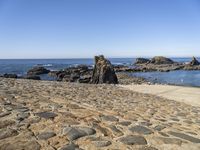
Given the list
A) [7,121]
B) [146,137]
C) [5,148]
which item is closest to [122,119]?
[146,137]

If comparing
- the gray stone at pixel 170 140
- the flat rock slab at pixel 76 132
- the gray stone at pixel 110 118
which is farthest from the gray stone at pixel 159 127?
the flat rock slab at pixel 76 132

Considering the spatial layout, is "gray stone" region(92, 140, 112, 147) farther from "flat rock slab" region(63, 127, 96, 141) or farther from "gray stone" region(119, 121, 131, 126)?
"gray stone" region(119, 121, 131, 126)

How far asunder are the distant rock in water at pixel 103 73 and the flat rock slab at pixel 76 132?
86.3ft

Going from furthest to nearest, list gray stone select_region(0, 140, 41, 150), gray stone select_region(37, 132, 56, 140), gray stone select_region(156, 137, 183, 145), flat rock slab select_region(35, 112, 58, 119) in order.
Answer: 1. flat rock slab select_region(35, 112, 58, 119)
2. gray stone select_region(156, 137, 183, 145)
3. gray stone select_region(37, 132, 56, 140)
4. gray stone select_region(0, 140, 41, 150)

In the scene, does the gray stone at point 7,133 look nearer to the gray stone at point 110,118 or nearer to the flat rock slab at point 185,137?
the gray stone at point 110,118

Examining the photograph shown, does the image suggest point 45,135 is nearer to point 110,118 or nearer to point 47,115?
point 47,115

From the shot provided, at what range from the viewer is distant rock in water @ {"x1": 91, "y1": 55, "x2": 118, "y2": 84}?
31.9 metres

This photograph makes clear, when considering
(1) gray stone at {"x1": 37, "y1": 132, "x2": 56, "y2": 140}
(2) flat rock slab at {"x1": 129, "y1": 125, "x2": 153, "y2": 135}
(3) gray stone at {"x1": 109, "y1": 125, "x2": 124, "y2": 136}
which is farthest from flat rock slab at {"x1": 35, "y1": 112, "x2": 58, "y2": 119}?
(2) flat rock slab at {"x1": 129, "y1": 125, "x2": 153, "y2": 135}

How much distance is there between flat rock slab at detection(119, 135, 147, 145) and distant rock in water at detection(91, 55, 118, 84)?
2638 cm

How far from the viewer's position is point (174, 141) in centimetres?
469

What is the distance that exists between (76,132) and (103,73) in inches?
1092

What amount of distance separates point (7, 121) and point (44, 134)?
0.95 m

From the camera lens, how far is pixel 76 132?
458 cm

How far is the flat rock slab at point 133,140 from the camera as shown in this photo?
4.38 metres
